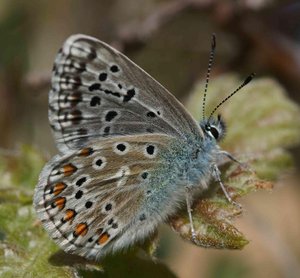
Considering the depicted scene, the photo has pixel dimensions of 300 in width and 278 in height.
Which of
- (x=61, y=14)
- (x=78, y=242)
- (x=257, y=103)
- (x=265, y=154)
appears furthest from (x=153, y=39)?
(x=78, y=242)

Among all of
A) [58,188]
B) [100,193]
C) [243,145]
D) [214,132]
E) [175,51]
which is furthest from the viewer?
[175,51]

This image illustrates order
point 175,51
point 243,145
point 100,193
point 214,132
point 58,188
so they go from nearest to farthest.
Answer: point 58,188 < point 100,193 < point 214,132 < point 243,145 < point 175,51

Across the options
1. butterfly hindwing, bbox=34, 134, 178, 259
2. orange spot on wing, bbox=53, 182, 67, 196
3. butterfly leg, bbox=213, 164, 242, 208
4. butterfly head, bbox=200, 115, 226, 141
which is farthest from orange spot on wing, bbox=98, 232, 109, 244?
butterfly head, bbox=200, 115, 226, 141

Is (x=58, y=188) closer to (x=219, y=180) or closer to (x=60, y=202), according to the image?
(x=60, y=202)

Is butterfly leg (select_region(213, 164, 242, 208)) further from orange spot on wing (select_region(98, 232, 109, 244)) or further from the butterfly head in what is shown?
orange spot on wing (select_region(98, 232, 109, 244))

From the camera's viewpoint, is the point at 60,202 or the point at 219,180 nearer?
the point at 60,202

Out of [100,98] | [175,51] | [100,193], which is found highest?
[100,98]

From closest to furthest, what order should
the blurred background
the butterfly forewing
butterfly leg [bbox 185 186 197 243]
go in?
butterfly leg [bbox 185 186 197 243], the butterfly forewing, the blurred background

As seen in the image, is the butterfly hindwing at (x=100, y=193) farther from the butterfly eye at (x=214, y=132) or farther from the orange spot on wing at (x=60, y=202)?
the butterfly eye at (x=214, y=132)

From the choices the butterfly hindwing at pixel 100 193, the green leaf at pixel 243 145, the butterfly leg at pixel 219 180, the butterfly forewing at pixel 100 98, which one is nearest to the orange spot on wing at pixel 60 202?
the butterfly hindwing at pixel 100 193

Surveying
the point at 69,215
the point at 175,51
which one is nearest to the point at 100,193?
the point at 69,215
